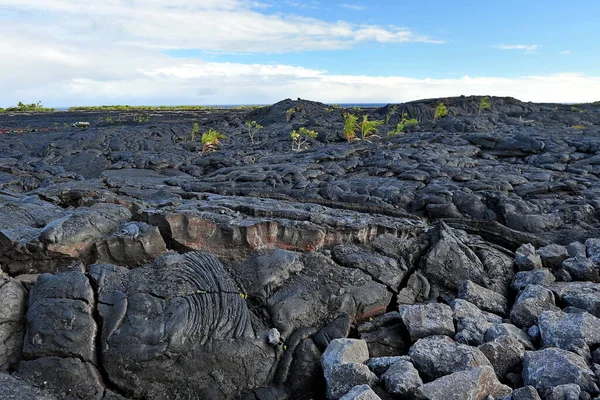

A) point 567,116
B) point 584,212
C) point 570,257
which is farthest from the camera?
point 567,116

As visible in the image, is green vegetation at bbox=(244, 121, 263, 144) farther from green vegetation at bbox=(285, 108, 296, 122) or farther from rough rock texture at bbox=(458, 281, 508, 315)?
rough rock texture at bbox=(458, 281, 508, 315)

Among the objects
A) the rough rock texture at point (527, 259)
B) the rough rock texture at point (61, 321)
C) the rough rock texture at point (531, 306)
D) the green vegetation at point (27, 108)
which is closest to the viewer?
the rough rock texture at point (61, 321)

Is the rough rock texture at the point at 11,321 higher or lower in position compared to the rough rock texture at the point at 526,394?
higher

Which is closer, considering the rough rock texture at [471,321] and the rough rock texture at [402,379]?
the rough rock texture at [402,379]

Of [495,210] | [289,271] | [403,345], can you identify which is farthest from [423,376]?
[495,210]

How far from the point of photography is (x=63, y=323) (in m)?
6.63

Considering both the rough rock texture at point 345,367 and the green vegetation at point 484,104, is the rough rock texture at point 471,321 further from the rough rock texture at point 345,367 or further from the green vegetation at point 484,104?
the green vegetation at point 484,104

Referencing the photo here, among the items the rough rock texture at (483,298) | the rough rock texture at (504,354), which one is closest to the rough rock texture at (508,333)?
the rough rock texture at (504,354)

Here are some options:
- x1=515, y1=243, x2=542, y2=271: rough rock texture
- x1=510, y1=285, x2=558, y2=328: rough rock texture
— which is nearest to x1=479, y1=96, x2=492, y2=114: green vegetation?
x1=515, y1=243, x2=542, y2=271: rough rock texture

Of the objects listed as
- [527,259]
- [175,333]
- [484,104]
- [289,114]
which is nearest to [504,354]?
[527,259]

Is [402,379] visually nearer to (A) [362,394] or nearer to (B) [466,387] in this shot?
(A) [362,394]

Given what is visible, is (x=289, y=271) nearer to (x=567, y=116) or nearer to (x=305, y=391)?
(x=305, y=391)

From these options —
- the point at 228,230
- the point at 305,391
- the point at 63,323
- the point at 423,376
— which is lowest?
the point at 305,391

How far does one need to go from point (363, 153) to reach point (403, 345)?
14279 mm
